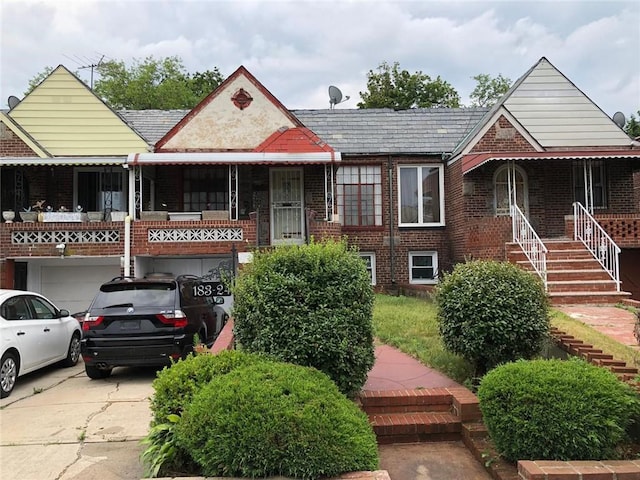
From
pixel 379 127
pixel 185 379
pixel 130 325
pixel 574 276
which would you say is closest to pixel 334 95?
pixel 379 127

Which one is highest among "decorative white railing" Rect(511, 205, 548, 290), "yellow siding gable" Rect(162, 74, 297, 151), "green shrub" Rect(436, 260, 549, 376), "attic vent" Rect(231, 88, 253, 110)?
"attic vent" Rect(231, 88, 253, 110)

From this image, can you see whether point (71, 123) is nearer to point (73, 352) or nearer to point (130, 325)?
point (73, 352)

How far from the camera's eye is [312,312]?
464cm

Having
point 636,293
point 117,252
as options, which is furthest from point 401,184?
point 117,252

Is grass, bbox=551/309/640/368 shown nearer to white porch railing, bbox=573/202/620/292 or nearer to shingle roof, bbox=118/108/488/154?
white porch railing, bbox=573/202/620/292

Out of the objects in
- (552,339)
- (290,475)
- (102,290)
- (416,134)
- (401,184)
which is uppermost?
(416,134)

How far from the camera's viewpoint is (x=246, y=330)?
4.93 metres

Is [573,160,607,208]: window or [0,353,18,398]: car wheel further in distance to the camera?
[573,160,607,208]: window

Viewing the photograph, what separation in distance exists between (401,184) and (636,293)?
25.4 ft

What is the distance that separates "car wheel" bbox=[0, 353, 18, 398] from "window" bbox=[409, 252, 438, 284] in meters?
12.1

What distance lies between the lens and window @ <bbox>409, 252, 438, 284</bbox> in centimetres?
1645

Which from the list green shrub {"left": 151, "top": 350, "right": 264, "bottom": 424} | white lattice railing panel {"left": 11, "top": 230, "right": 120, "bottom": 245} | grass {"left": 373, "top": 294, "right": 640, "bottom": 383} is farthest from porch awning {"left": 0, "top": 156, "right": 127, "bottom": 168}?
green shrub {"left": 151, "top": 350, "right": 264, "bottom": 424}

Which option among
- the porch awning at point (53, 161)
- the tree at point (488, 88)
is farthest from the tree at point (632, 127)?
the porch awning at point (53, 161)

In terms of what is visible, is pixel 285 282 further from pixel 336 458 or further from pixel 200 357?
pixel 336 458
